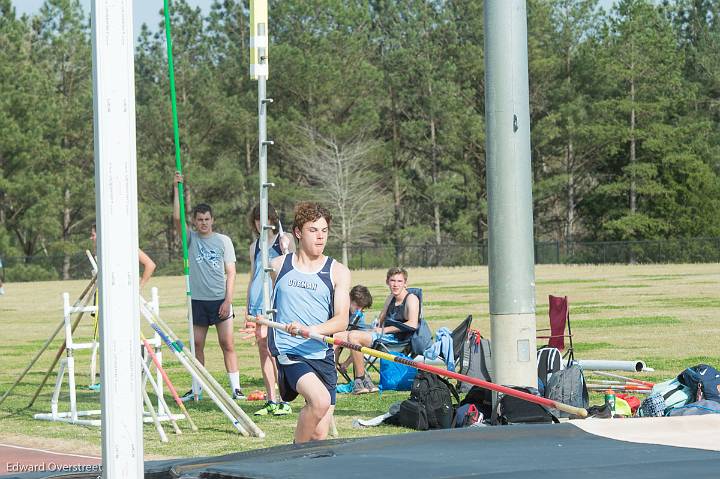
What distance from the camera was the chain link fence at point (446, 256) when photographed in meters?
59.8

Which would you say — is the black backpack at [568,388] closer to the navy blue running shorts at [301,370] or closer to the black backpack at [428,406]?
the black backpack at [428,406]

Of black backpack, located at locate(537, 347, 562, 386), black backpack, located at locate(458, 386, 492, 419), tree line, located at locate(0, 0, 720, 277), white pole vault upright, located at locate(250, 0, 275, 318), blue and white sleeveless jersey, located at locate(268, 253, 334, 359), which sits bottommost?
black backpack, located at locate(458, 386, 492, 419)

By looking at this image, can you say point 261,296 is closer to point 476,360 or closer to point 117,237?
point 476,360

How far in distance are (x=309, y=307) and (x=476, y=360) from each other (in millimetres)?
3458

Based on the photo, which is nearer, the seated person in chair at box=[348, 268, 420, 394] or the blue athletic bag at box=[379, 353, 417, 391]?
the seated person in chair at box=[348, 268, 420, 394]

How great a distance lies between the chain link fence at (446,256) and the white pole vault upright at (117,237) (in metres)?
59.0

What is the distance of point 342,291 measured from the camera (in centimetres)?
712

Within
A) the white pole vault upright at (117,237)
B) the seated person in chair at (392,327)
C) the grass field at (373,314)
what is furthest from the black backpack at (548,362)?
the white pole vault upright at (117,237)

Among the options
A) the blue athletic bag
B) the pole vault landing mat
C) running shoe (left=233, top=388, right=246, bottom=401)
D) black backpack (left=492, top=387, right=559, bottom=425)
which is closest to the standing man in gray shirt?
running shoe (left=233, top=388, right=246, bottom=401)

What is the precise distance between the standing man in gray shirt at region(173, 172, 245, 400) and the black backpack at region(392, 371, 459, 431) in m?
2.84

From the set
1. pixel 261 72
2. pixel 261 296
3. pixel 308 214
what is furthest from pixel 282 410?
pixel 308 214

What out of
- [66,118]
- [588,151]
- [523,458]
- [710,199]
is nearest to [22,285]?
[66,118]

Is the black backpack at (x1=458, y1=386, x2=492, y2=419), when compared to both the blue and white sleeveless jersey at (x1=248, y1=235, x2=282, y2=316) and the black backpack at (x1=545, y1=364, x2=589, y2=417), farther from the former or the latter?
the blue and white sleeveless jersey at (x1=248, y1=235, x2=282, y2=316)

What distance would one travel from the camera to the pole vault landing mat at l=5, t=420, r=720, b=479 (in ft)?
12.0
